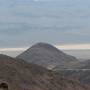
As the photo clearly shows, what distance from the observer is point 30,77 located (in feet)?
317

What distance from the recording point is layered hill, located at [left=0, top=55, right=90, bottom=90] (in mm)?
89812

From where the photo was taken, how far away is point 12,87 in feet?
266

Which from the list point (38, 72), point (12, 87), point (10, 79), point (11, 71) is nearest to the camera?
point (12, 87)

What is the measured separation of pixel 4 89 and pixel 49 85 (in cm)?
4810

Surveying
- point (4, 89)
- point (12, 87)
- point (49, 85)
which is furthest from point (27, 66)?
Result: point (4, 89)

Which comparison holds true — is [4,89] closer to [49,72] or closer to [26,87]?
[26,87]

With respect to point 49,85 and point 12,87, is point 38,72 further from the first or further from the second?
point 12,87

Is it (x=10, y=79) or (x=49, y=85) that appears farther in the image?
(x=49, y=85)

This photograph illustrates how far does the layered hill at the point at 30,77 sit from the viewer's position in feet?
295

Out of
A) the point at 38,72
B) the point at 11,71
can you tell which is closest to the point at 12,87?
the point at 11,71

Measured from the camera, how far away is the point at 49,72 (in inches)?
4151

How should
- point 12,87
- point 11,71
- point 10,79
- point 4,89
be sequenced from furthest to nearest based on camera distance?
point 11,71 < point 10,79 < point 12,87 < point 4,89

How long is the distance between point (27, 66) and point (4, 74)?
518 inches

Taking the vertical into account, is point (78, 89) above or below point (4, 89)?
below
